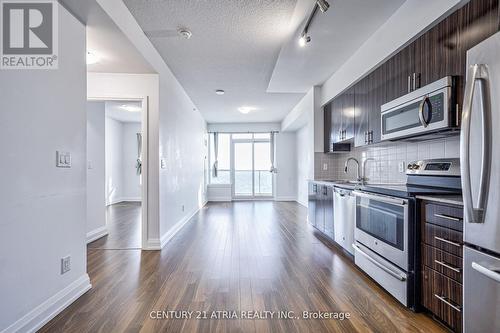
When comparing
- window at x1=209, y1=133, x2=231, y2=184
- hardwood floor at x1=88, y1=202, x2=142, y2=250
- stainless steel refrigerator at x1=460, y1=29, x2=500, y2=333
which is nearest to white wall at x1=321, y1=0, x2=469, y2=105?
stainless steel refrigerator at x1=460, y1=29, x2=500, y2=333

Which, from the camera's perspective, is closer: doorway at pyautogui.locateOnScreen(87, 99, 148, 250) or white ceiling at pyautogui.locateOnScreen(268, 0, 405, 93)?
white ceiling at pyautogui.locateOnScreen(268, 0, 405, 93)

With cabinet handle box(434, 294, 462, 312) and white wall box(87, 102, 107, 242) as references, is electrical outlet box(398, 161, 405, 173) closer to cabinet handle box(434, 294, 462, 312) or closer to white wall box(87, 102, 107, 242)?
cabinet handle box(434, 294, 462, 312)

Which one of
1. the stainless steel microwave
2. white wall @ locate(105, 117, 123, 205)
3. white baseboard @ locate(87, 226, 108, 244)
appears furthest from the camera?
white wall @ locate(105, 117, 123, 205)

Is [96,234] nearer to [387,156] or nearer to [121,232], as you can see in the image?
[121,232]

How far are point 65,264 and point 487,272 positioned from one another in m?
2.76

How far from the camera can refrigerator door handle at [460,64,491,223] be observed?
4.17 feet

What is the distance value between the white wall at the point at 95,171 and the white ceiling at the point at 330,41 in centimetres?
295

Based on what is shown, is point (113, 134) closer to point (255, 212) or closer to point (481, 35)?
point (255, 212)

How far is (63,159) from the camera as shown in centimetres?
204

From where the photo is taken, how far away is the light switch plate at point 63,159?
198 cm

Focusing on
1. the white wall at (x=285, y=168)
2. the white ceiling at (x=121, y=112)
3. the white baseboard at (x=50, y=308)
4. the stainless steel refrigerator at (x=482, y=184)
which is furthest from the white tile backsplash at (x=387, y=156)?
the white ceiling at (x=121, y=112)

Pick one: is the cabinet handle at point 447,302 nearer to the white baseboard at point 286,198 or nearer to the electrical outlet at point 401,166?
the electrical outlet at point 401,166

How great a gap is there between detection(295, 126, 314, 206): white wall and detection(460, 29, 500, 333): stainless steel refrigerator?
5.78 m

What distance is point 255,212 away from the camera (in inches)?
251
